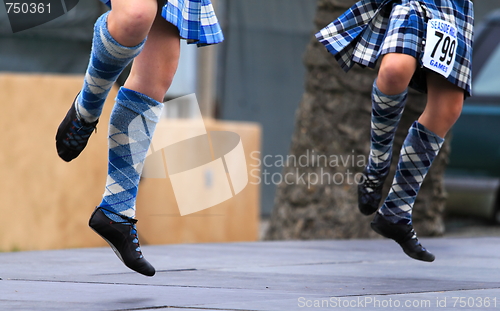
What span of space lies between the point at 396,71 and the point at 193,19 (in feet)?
2.69

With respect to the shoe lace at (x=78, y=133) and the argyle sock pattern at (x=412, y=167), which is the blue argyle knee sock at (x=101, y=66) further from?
the argyle sock pattern at (x=412, y=167)

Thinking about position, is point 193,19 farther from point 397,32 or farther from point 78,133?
point 397,32

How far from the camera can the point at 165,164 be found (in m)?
6.88

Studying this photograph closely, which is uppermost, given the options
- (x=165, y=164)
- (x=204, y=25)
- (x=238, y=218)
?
(x=204, y=25)

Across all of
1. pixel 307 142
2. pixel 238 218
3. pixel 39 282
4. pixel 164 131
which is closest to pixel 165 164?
pixel 164 131

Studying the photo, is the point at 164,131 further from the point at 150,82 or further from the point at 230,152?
the point at 150,82

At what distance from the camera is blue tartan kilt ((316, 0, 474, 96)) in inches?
107

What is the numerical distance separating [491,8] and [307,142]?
6926 mm

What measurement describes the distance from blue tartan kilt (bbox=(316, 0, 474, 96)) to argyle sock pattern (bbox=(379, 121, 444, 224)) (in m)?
0.24

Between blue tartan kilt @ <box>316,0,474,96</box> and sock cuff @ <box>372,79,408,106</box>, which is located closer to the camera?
blue tartan kilt @ <box>316,0,474,96</box>

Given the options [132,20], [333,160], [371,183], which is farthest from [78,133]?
[333,160]

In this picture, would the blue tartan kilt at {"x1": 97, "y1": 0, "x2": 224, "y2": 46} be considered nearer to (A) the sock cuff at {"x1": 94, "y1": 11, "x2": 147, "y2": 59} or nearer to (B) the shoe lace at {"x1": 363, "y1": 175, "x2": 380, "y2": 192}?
(A) the sock cuff at {"x1": 94, "y1": 11, "x2": 147, "y2": 59}

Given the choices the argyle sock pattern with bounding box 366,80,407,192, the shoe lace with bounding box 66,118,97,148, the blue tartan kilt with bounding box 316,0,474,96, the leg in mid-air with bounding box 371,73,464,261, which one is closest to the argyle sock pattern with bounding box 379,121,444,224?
the leg in mid-air with bounding box 371,73,464,261

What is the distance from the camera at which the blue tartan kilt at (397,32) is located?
2706 millimetres
